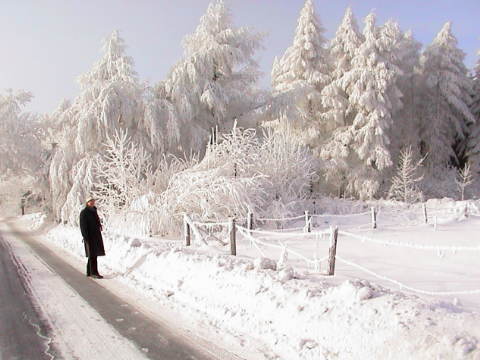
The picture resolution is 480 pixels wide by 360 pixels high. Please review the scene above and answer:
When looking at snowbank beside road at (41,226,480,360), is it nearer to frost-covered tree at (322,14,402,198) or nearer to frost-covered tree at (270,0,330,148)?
frost-covered tree at (322,14,402,198)

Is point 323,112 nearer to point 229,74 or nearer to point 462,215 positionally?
point 229,74

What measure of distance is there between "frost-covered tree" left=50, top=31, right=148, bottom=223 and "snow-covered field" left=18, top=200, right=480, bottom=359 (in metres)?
8.78

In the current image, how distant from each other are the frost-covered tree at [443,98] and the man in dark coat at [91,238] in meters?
26.6

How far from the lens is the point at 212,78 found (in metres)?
21.6

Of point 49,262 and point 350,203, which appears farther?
point 350,203

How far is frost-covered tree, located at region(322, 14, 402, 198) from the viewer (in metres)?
24.4

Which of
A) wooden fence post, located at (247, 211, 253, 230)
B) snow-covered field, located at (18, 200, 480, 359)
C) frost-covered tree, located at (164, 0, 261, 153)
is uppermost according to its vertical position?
frost-covered tree, located at (164, 0, 261, 153)

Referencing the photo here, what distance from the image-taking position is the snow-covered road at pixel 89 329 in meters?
4.06

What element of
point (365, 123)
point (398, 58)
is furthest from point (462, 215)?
point (398, 58)

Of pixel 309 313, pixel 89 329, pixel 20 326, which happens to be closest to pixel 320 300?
pixel 309 313

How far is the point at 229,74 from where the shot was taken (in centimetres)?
2239

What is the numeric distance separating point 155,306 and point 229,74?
728 inches

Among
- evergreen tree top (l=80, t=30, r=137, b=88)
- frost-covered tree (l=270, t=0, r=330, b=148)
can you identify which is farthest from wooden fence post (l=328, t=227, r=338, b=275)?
frost-covered tree (l=270, t=0, r=330, b=148)

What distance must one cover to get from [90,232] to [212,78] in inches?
596
